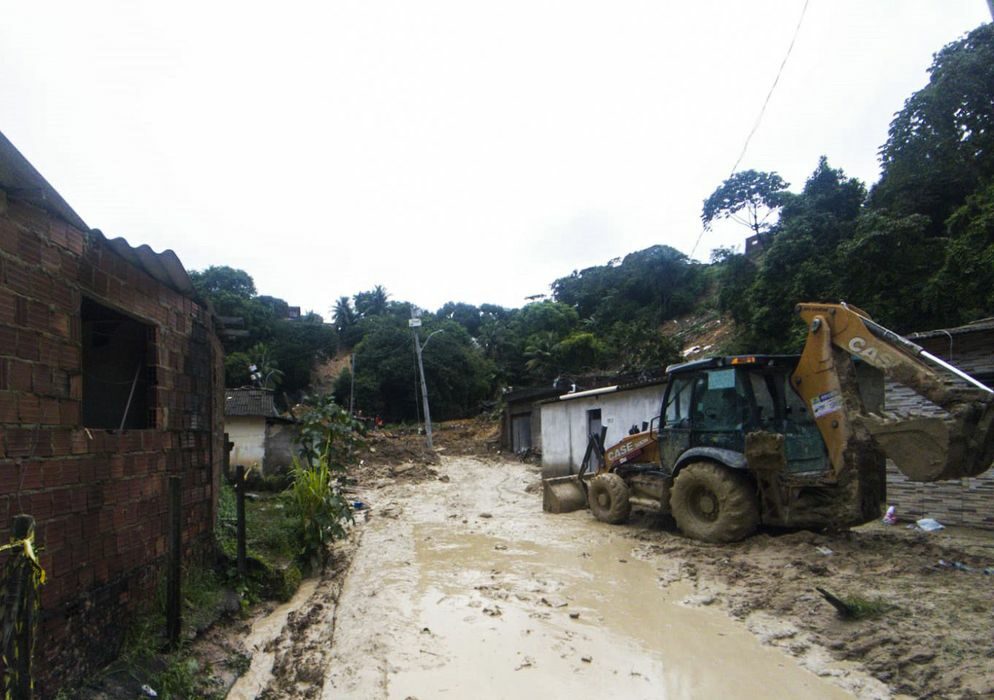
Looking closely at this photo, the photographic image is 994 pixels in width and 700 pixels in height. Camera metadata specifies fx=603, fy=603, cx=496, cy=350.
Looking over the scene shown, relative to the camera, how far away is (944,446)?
536 cm

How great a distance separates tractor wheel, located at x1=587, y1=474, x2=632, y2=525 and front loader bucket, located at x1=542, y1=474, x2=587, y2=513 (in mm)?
1263

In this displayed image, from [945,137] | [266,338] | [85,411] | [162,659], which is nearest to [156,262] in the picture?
[85,411]

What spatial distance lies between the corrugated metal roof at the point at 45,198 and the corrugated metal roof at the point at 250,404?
13.2 metres

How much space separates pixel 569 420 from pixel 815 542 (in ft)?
35.8

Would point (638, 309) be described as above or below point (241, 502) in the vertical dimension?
above

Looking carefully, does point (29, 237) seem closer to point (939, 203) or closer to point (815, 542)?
point (815, 542)

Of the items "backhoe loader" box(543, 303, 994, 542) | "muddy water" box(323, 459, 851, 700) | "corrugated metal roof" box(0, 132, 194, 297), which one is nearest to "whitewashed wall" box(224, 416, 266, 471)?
"muddy water" box(323, 459, 851, 700)

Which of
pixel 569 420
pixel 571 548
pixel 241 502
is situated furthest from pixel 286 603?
pixel 569 420

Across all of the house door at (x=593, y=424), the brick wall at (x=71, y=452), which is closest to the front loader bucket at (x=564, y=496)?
the house door at (x=593, y=424)

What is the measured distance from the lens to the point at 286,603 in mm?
6465

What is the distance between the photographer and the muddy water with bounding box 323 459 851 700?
4.35 metres

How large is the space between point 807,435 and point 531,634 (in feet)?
14.6

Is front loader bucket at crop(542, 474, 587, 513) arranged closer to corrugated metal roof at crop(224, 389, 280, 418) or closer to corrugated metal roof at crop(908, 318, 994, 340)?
corrugated metal roof at crop(908, 318, 994, 340)

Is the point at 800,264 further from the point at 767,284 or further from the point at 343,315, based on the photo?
the point at 343,315
